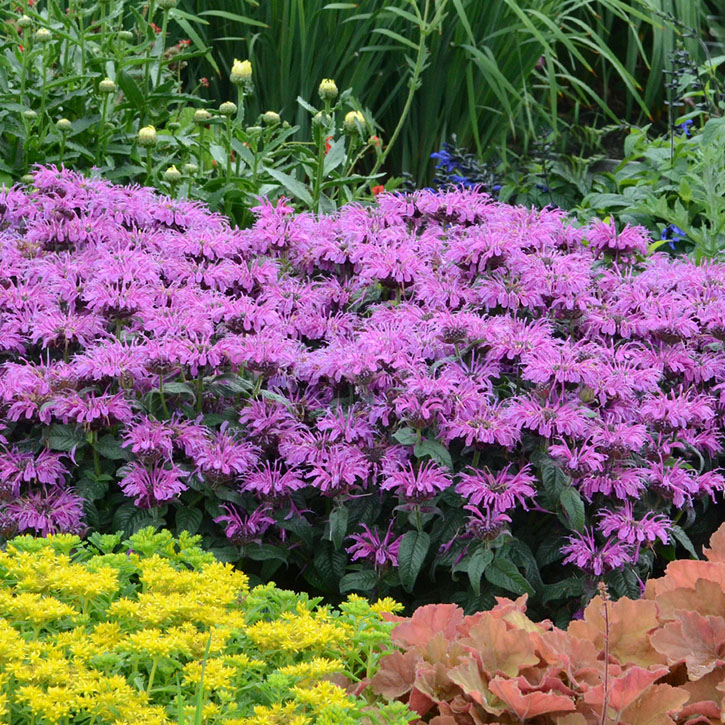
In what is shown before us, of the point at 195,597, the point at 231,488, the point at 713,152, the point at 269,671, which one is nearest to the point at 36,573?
the point at 195,597

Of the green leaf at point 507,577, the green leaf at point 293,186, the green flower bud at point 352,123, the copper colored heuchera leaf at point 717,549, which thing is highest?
the green flower bud at point 352,123

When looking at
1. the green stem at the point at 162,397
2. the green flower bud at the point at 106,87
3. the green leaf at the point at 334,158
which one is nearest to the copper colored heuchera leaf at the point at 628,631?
the green stem at the point at 162,397

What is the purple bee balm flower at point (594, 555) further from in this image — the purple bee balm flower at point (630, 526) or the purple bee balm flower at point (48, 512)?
the purple bee balm flower at point (48, 512)

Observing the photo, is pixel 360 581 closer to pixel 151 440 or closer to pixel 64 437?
pixel 151 440

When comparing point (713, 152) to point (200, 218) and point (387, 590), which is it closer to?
point (200, 218)

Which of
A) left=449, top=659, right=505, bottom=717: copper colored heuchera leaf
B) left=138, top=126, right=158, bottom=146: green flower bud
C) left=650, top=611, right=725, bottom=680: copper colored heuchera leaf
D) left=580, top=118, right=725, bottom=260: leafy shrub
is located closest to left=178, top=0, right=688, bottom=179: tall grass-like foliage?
left=580, top=118, right=725, bottom=260: leafy shrub

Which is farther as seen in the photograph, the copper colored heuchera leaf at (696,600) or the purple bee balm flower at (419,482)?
the purple bee balm flower at (419,482)

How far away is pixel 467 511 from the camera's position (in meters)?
2.15

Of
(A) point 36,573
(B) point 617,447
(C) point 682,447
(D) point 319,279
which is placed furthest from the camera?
(D) point 319,279

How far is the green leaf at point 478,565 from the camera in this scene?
197 cm

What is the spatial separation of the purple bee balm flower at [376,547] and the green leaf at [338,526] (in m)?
0.03

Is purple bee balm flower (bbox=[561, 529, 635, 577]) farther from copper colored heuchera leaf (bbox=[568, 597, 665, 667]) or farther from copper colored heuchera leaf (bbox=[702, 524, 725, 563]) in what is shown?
copper colored heuchera leaf (bbox=[568, 597, 665, 667])

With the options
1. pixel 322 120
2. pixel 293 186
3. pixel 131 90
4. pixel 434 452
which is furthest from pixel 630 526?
pixel 131 90

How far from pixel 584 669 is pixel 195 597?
0.53 meters
